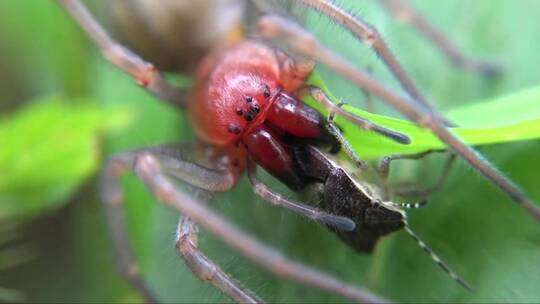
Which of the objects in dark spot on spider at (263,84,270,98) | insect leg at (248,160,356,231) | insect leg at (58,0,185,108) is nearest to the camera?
insect leg at (248,160,356,231)

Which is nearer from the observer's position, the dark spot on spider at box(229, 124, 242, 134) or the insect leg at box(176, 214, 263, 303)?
the insect leg at box(176, 214, 263, 303)

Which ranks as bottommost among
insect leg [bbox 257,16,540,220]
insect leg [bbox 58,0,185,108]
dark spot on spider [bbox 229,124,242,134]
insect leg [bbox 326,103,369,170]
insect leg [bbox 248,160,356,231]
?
insect leg [bbox 58,0,185,108]

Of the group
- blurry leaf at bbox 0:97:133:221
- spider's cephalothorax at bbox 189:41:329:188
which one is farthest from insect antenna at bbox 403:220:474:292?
blurry leaf at bbox 0:97:133:221

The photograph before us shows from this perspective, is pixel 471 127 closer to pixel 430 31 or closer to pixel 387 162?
pixel 387 162

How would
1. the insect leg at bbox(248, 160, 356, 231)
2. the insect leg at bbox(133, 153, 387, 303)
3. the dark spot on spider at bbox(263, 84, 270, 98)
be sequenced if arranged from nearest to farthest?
the insect leg at bbox(133, 153, 387, 303), the insect leg at bbox(248, 160, 356, 231), the dark spot on spider at bbox(263, 84, 270, 98)

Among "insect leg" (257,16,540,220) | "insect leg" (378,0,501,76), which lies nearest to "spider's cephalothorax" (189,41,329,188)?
"insect leg" (257,16,540,220)

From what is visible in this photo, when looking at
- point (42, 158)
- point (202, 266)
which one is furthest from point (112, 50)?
point (202, 266)

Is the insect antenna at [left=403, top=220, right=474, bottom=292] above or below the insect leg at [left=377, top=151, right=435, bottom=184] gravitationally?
below

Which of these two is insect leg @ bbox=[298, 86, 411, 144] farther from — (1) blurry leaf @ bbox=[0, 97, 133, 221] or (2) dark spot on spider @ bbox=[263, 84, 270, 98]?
(1) blurry leaf @ bbox=[0, 97, 133, 221]

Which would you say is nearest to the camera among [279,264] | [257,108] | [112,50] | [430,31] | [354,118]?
[279,264]

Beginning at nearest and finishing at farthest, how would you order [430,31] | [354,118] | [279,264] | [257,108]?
1. [279,264]
2. [354,118]
3. [257,108]
4. [430,31]
